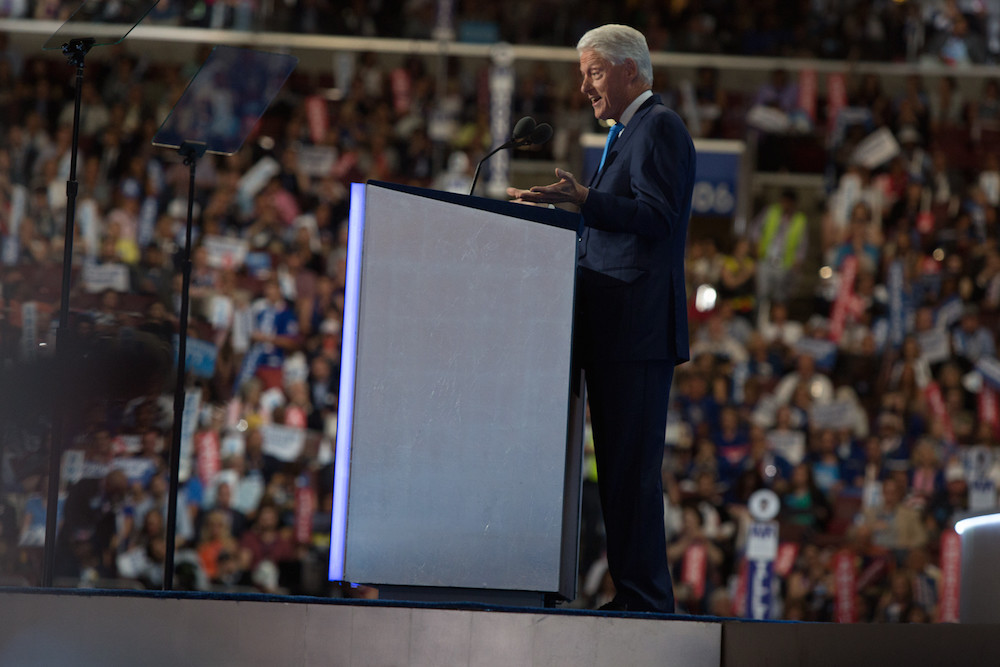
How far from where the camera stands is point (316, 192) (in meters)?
8.09

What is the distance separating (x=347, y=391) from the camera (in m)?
2.23

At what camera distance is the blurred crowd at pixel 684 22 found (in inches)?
365

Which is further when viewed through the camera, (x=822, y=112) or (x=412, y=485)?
(x=822, y=112)

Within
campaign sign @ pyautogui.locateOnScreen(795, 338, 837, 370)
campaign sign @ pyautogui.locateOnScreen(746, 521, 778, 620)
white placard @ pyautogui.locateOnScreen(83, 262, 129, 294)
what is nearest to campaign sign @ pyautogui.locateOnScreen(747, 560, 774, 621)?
campaign sign @ pyautogui.locateOnScreen(746, 521, 778, 620)

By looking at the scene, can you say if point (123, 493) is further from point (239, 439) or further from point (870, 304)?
point (870, 304)

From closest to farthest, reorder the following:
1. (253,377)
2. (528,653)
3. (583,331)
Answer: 1. (528,653)
2. (583,331)
3. (253,377)

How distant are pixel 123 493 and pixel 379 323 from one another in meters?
4.31

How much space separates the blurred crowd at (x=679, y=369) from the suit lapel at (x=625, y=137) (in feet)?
9.08

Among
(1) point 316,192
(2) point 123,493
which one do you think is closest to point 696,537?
(2) point 123,493

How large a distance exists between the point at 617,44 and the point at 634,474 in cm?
80

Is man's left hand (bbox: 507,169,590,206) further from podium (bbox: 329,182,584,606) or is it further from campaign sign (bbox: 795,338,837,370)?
campaign sign (bbox: 795,338,837,370)

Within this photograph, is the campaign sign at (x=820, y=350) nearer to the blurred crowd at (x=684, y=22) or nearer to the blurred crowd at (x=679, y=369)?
the blurred crowd at (x=679, y=369)

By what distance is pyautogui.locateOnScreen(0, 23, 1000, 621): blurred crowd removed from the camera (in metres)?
6.37

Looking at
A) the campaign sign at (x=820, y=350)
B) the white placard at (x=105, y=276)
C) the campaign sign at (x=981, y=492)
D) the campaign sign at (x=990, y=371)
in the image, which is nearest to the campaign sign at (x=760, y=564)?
the campaign sign at (x=981, y=492)
